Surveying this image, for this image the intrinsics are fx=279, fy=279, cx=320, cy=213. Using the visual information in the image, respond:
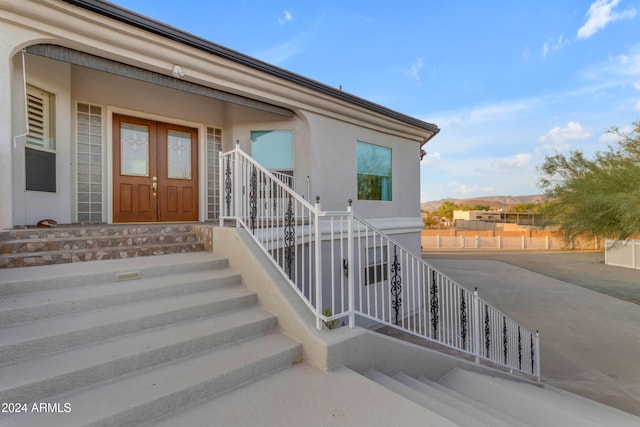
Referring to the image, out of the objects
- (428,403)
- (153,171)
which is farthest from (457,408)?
(153,171)

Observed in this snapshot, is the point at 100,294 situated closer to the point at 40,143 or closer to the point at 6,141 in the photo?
the point at 6,141

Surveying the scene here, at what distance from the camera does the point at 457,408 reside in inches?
88.4

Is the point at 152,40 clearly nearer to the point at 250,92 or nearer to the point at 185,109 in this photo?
the point at 250,92

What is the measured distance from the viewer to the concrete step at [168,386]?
5.07 ft

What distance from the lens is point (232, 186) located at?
3.82 m

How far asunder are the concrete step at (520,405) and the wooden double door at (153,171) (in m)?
5.52

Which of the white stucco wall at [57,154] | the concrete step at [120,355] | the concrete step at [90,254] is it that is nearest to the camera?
the concrete step at [120,355]

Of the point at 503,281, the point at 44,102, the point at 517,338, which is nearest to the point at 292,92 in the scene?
the point at 44,102

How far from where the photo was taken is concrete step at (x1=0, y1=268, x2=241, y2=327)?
6.97 feet

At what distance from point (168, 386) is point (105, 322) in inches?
32.0

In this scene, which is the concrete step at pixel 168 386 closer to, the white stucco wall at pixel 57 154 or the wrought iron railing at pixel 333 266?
the wrought iron railing at pixel 333 266

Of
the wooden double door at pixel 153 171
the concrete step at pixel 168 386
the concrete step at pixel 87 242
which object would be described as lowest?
the concrete step at pixel 168 386

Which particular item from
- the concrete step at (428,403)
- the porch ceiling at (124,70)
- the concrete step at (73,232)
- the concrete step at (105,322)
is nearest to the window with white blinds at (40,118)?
the porch ceiling at (124,70)

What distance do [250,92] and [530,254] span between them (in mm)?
20614
